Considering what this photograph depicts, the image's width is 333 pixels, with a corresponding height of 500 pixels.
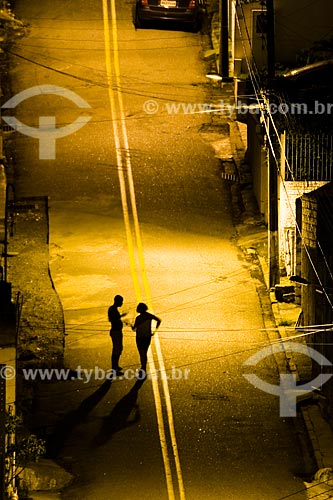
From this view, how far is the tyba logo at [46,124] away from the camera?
28469 millimetres

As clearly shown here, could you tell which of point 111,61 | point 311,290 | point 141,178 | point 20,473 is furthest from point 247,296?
point 111,61

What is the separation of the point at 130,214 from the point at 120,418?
8.50m

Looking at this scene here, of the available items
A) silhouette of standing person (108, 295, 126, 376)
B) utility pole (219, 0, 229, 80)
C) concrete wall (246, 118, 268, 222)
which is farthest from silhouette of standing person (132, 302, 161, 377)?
utility pole (219, 0, 229, 80)

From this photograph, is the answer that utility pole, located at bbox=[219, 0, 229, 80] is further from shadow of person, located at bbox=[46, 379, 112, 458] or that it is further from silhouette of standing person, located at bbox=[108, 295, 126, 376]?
shadow of person, located at bbox=[46, 379, 112, 458]

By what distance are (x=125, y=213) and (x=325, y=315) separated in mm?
8124

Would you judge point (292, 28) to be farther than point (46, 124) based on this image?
No

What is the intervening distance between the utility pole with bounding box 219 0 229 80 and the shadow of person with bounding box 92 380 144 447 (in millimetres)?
13905

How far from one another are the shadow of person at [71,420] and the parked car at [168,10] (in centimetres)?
1669

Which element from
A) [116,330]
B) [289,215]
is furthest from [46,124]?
[116,330]

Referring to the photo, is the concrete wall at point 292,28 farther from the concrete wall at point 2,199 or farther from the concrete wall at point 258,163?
the concrete wall at point 2,199

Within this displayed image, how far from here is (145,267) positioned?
75.9ft

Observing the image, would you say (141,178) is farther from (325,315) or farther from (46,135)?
(325,315)

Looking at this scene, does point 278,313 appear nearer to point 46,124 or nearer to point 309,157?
point 309,157

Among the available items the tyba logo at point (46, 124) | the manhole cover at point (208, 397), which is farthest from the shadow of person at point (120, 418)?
the tyba logo at point (46, 124)
